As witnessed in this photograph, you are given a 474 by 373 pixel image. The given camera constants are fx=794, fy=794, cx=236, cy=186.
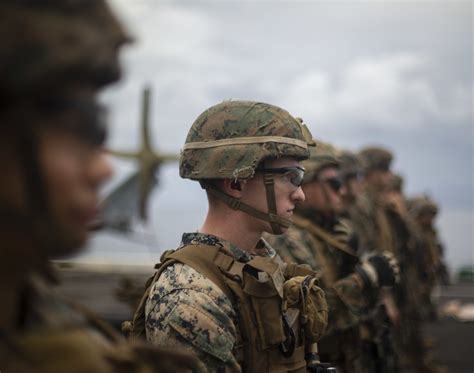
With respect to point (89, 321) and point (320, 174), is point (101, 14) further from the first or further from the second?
point (320, 174)

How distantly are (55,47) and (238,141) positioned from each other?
2.18 meters

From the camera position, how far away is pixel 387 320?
725cm

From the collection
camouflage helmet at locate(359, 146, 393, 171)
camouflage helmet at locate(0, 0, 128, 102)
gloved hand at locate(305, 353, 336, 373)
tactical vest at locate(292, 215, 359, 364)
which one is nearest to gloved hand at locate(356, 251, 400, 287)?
tactical vest at locate(292, 215, 359, 364)

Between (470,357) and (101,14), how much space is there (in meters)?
12.7

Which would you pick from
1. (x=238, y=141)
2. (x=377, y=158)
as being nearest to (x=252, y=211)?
(x=238, y=141)

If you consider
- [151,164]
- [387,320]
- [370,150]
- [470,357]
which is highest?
[151,164]

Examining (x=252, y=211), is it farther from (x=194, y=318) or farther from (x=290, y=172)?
(x=194, y=318)

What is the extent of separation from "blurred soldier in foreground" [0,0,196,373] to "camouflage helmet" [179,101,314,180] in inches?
75.9

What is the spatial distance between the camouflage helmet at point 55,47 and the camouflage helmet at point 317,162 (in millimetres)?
4790

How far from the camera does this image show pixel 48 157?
1728 mm

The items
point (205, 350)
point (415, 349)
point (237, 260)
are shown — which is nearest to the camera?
point (205, 350)

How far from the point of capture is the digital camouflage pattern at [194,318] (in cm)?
330

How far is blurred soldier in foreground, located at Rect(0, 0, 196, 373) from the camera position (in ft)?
5.47

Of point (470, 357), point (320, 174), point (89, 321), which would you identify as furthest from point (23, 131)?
point (470, 357)
